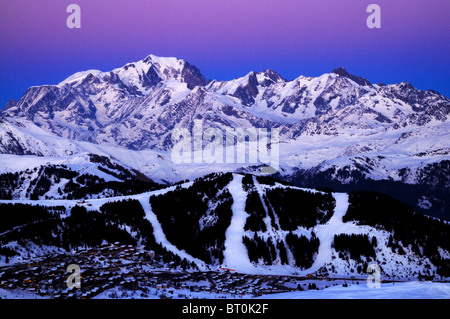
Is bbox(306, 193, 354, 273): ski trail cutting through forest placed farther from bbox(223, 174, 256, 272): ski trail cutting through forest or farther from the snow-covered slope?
bbox(223, 174, 256, 272): ski trail cutting through forest

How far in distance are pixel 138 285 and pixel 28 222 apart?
7320cm

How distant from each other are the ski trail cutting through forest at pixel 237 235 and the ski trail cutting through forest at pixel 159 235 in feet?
37.4

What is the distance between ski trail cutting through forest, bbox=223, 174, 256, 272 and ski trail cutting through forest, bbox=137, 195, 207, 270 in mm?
11400

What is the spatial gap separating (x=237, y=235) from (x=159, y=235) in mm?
26689

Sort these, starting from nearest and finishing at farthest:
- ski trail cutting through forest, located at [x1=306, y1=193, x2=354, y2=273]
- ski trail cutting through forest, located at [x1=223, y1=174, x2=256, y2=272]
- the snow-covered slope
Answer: ski trail cutting through forest, located at [x1=223, y1=174, x2=256, y2=272] → the snow-covered slope → ski trail cutting through forest, located at [x1=306, y1=193, x2=354, y2=273]

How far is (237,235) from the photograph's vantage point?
154500 millimetres

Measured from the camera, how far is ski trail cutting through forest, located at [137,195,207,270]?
135 metres

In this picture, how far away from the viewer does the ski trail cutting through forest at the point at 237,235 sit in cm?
13875

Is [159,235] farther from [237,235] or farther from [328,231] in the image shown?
[328,231]

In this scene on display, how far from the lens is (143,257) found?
118 m

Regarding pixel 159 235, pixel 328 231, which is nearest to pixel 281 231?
pixel 328 231

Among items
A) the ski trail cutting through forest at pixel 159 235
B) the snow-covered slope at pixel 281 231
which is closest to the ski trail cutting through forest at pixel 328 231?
the snow-covered slope at pixel 281 231

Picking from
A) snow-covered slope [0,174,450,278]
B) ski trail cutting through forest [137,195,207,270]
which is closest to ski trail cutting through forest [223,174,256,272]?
snow-covered slope [0,174,450,278]
